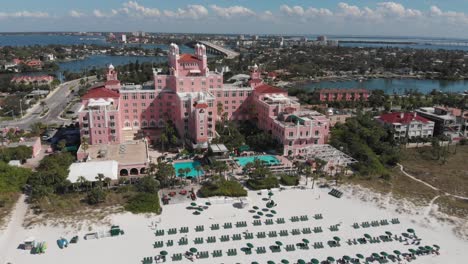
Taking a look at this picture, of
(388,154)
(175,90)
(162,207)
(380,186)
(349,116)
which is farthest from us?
(349,116)

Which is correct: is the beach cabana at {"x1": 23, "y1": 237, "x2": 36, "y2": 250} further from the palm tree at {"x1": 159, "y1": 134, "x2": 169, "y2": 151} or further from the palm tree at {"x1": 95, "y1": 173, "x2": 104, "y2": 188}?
the palm tree at {"x1": 159, "y1": 134, "x2": 169, "y2": 151}

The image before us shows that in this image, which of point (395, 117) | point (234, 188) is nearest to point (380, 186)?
point (234, 188)

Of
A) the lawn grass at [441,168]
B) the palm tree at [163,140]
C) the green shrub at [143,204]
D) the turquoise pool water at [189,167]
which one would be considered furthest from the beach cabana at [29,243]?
the lawn grass at [441,168]

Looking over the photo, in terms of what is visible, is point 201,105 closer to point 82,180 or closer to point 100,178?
point 100,178

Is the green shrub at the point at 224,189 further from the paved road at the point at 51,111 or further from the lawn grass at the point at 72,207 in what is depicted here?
the paved road at the point at 51,111

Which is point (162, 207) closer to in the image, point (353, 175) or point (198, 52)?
point (353, 175)

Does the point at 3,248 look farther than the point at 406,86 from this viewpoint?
No
